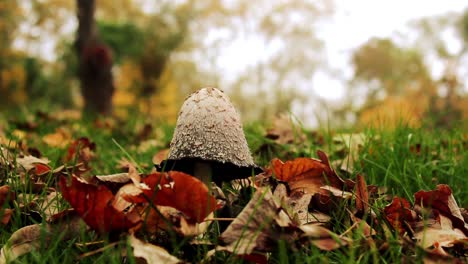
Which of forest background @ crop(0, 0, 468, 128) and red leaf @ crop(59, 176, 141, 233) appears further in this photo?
forest background @ crop(0, 0, 468, 128)

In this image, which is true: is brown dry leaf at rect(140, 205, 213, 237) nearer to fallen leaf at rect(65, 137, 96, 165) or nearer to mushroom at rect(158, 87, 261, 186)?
mushroom at rect(158, 87, 261, 186)

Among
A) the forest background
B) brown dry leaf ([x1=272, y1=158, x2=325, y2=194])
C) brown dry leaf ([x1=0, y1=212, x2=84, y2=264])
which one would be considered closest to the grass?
brown dry leaf ([x1=0, y1=212, x2=84, y2=264])

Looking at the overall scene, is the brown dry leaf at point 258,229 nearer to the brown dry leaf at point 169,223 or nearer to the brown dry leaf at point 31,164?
the brown dry leaf at point 169,223

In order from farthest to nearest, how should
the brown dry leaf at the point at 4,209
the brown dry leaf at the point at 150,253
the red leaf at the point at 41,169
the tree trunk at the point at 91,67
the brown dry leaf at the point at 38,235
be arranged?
the tree trunk at the point at 91,67 → the red leaf at the point at 41,169 → the brown dry leaf at the point at 4,209 → the brown dry leaf at the point at 38,235 → the brown dry leaf at the point at 150,253

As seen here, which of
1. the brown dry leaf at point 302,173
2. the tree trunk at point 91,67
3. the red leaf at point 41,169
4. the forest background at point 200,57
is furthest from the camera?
the forest background at point 200,57

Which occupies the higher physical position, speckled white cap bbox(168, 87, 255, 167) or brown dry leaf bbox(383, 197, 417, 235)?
speckled white cap bbox(168, 87, 255, 167)

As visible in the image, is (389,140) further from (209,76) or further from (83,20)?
(209,76)

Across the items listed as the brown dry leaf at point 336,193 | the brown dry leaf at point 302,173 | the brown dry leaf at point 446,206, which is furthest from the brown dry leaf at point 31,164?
the brown dry leaf at point 446,206
